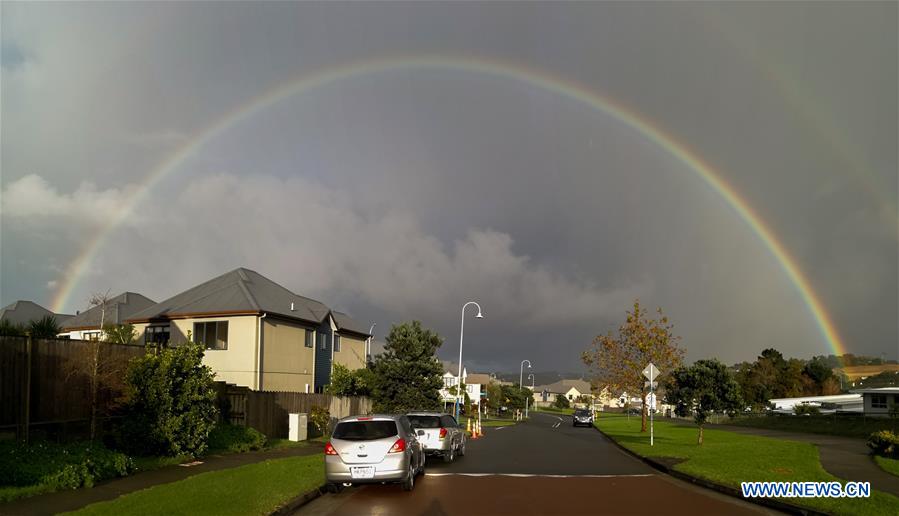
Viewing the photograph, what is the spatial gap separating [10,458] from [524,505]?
9711 mm

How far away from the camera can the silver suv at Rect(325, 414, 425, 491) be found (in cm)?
1508

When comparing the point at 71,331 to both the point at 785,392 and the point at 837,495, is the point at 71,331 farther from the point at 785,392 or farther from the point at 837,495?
the point at 785,392

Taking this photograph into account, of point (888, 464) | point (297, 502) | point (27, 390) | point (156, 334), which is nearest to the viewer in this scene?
point (297, 502)

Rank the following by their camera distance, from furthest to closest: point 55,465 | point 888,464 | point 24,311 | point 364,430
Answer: point 24,311
point 888,464
point 364,430
point 55,465

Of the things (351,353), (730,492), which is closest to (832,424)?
(351,353)

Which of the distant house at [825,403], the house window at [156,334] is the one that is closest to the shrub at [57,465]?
the house window at [156,334]

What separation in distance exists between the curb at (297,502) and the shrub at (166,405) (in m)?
5.98

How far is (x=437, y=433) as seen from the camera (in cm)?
2223

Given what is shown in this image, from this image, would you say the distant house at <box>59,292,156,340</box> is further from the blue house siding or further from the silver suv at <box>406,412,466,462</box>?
the silver suv at <box>406,412,466,462</box>

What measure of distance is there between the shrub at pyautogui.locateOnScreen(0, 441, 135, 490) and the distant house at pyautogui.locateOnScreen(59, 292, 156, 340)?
1160 inches

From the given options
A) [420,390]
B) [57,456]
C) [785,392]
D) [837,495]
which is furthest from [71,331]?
[785,392]

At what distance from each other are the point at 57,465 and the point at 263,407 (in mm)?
14423

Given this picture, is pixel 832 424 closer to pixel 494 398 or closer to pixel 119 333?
pixel 119 333

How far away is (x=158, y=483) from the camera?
1516 centimetres
